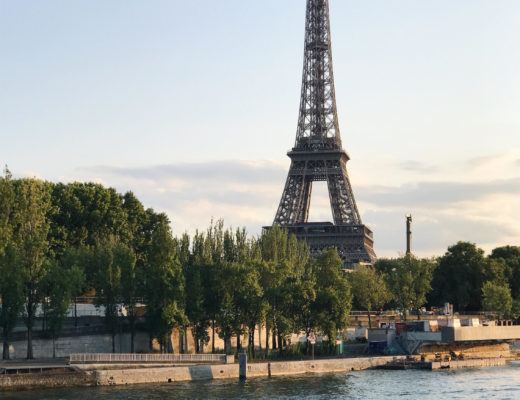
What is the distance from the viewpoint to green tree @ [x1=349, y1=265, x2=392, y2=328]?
412ft

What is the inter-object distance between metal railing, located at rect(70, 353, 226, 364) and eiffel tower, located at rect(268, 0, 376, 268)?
282ft

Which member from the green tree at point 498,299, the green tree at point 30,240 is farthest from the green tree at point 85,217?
the green tree at point 498,299

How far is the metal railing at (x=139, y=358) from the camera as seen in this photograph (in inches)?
2864

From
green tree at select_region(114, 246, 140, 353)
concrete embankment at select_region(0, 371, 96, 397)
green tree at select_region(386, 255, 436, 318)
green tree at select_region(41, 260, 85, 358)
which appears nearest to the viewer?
concrete embankment at select_region(0, 371, 96, 397)

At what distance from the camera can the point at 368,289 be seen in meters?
126

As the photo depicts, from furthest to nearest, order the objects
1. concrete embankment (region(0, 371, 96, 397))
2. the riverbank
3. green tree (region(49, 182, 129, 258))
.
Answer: green tree (region(49, 182, 129, 258)), the riverbank, concrete embankment (region(0, 371, 96, 397))

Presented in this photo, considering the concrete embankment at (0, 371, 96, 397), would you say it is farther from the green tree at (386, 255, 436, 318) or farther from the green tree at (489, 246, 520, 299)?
the green tree at (489, 246, 520, 299)

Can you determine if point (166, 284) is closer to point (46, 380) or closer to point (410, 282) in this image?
point (46, 380)

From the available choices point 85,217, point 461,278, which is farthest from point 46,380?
point 461,278

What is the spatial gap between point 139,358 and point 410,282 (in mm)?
58482

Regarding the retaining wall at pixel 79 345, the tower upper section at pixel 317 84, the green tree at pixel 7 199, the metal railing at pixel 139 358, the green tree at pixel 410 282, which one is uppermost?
the tower upper section at pixel 317 84

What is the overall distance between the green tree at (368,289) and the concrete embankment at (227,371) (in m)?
33.2

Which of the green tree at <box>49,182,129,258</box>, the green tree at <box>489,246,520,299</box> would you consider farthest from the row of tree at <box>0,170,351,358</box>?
the green tree at <box>489,246,520,299</box>

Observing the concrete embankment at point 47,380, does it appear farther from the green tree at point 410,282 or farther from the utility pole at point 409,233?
the utility pole at point 409,233
